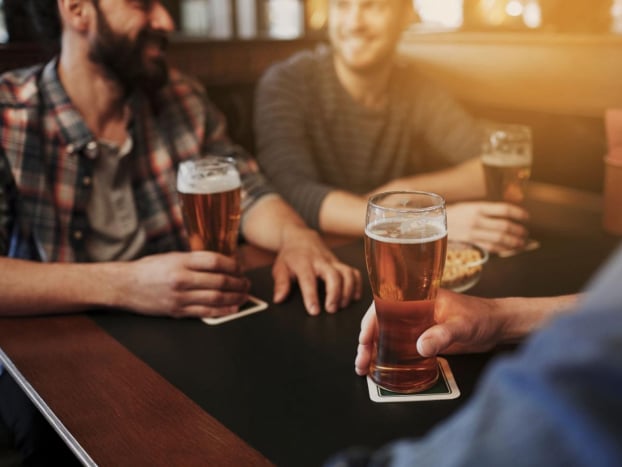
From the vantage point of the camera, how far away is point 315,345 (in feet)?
3.30

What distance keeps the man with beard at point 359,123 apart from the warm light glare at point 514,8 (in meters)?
1.45

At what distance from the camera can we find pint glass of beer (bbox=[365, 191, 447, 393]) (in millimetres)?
859

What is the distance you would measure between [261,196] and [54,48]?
2.49ft

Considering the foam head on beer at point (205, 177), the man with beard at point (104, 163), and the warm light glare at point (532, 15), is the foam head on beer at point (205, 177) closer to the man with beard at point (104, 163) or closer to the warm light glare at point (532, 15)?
the man with beard at point (104, 163)

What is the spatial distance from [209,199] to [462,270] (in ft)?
1.60

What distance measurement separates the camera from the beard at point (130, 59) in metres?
1.71

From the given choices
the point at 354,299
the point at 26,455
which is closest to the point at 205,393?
the point at 354,299

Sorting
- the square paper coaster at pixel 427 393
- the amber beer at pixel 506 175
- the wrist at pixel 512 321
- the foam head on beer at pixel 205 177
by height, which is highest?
the foam head on beer at pixel 205 177

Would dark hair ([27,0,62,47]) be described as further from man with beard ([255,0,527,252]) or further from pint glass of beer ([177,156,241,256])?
pint glass of beer ([177,156,241,256])

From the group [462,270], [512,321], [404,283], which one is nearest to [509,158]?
[462,270]

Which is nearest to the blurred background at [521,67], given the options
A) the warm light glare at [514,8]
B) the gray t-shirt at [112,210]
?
the warm light glare at [514,8]

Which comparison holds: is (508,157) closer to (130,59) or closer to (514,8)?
(130,59)

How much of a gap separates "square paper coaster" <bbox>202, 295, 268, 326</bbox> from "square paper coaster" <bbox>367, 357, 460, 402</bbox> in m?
0.31

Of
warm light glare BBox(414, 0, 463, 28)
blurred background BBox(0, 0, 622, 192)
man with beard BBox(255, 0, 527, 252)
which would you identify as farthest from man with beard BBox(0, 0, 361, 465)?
warm light glare BBox(414, 0, 463, 28)
